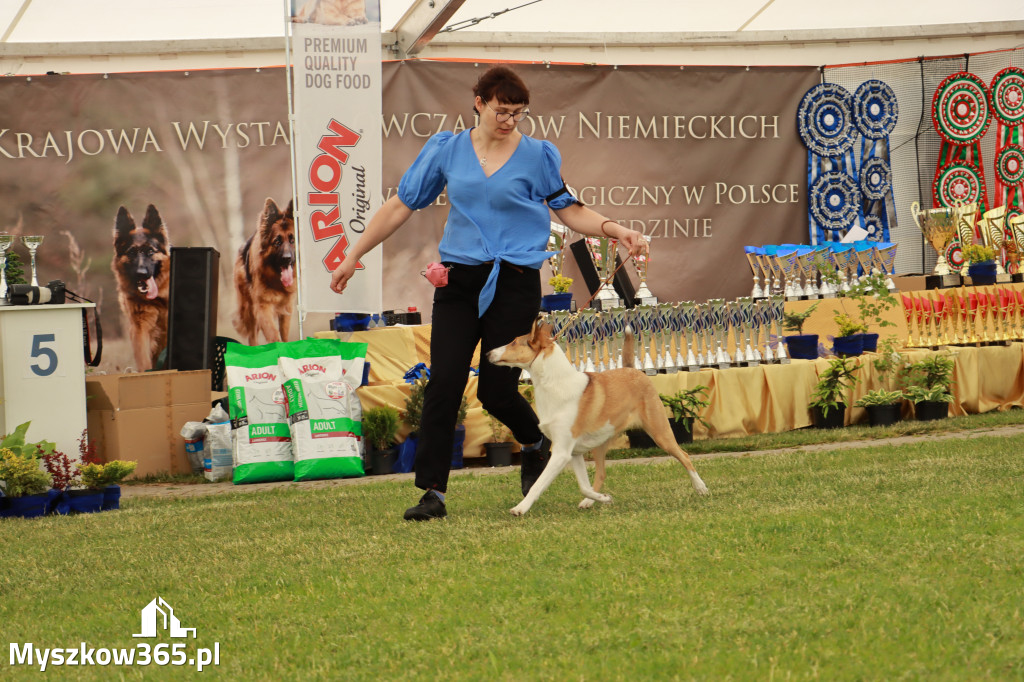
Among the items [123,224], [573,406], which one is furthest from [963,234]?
[123,224]

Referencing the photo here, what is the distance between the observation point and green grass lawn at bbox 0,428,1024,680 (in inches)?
77.4

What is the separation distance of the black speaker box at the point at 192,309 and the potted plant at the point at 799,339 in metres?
3.89

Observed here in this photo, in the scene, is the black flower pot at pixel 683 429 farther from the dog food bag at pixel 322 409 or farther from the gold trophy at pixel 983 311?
the gold trophy at pixel 983 311

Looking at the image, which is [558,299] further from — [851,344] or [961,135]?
[961,135]

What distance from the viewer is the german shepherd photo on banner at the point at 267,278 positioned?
329 inches

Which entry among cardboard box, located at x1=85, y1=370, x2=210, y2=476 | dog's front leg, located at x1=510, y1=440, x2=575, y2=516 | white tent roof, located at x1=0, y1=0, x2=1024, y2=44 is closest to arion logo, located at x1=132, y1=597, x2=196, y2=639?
dog's front leg, located at x1=510, y1=440, x2=575, y2=516

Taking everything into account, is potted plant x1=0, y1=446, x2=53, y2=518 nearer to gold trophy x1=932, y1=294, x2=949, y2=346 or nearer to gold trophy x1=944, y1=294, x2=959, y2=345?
gold trophy x1=932, y1=294, x2=949, y2=346

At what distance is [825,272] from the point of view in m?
7.46

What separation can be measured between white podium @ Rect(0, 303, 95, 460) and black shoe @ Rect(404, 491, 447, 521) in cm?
239

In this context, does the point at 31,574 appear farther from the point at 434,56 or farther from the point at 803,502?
the point at 434,56

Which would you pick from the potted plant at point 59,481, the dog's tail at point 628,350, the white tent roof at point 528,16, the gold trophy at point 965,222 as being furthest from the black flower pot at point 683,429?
the white tent roof at point 528,16

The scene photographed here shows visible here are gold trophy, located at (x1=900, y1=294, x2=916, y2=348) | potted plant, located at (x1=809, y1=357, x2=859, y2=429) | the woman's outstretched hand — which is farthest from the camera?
gold trophy, located at (x1=900, y1=294, x2=916, y2=348)

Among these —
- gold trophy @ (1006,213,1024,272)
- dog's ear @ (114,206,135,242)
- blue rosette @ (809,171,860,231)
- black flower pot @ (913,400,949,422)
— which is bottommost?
black flower pot @ (913,400,949,422)

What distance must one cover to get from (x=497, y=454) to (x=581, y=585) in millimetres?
3871
